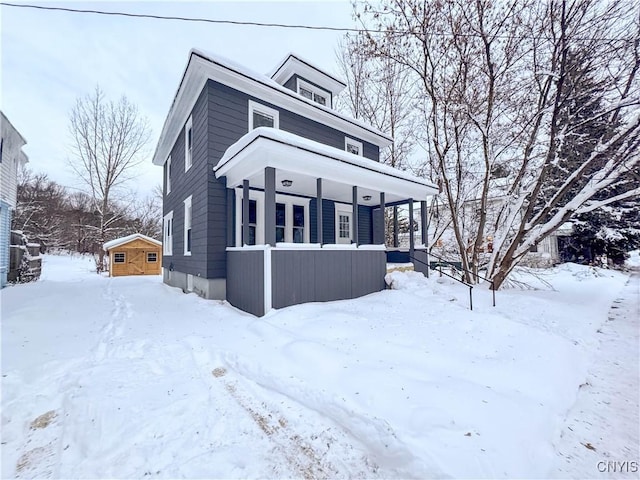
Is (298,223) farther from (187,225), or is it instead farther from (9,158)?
(9,158)

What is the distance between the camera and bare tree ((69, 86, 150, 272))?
18.0 m

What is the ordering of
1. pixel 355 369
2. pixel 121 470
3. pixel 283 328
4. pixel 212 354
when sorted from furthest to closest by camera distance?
pixel 283 328 → pixel 212 354 → pixel 355 369 → pixel 121 470

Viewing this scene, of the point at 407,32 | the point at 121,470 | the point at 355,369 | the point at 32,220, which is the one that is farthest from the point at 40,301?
the point at 32,220

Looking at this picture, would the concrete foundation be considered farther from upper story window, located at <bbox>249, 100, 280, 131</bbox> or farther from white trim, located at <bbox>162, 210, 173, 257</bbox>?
upper story window, located at <bbox>249, 100, 280, 131</bbox>

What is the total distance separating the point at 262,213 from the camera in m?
7.91

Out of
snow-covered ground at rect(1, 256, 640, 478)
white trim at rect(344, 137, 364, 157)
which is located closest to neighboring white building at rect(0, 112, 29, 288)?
snow-covered ground at rect(1, 256, 640, 478)

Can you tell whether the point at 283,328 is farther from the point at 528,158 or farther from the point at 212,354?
the point at 528,158

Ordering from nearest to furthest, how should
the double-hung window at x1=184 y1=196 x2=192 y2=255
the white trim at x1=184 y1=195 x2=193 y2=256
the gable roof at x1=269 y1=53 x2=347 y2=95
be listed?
the white trim at x1=184 y1=195 x2=193 y2=256 → the double-hung window at x1=184 y1=196 x2=192 y2=255 → the gable roof at x1=269 y1=53 x2=347 y2=95

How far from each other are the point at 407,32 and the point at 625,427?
10121mm

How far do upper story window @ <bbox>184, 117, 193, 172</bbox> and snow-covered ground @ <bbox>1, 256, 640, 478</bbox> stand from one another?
5698 millimetres

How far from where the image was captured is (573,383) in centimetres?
307

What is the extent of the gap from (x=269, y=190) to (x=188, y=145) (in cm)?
548

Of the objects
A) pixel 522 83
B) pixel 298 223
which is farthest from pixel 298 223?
pixel 522 83

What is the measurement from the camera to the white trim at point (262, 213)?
7.41 m
